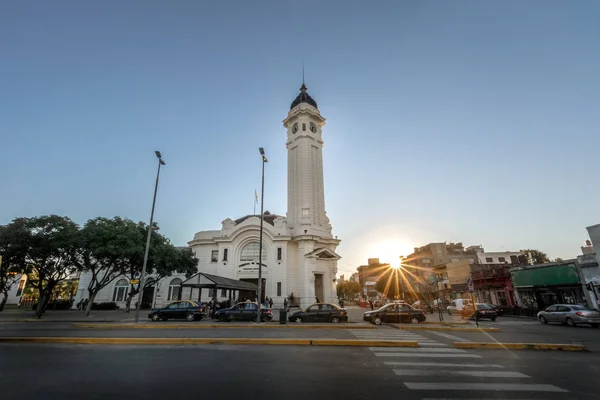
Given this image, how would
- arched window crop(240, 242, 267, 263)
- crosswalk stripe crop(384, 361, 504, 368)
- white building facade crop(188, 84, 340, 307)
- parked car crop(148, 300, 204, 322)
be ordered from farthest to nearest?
arched window crop(240, 242, 267, 263) < white building facade crop(188, 84, 340, 307) < parked car crop(148, 300, 204, 322) < crosswalk stripe crop(384, 361, 504, 368)

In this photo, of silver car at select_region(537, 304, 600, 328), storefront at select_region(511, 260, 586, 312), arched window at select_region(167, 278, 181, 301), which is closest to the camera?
silver car at select_region(537, 304, 600, 328)

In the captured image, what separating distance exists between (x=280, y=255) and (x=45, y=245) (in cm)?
2705

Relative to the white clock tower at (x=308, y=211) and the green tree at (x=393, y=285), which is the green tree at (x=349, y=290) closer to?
the green tree at (x=393, y=285)

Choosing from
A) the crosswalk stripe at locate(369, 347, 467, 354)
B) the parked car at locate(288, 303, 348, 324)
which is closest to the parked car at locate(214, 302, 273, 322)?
the parked car at locate(288, 303, 348, 324)

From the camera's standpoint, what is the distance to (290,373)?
694cm

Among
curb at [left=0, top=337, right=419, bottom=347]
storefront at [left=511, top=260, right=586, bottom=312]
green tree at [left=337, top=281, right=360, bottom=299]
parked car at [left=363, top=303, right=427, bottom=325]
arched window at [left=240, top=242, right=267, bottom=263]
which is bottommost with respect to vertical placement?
curb at [left=0, top=337, right=419, bottom=347]

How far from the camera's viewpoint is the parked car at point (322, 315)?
21516 mm

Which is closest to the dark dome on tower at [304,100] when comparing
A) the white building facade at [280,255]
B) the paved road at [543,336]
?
the white building facade at [280,255]

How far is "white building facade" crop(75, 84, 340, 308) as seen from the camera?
43.3 metres

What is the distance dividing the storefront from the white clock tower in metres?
22.9

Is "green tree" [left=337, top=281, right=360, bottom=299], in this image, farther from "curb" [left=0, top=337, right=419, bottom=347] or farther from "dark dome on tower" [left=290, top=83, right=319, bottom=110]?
"curb" [left=0, top=337, right=419, bottom=347]

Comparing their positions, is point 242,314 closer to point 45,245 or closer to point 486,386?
point 486,386

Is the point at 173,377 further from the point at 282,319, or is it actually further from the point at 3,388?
the point at 282,319

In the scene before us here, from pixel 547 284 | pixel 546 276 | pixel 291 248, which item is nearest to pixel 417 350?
pixel 547 284
